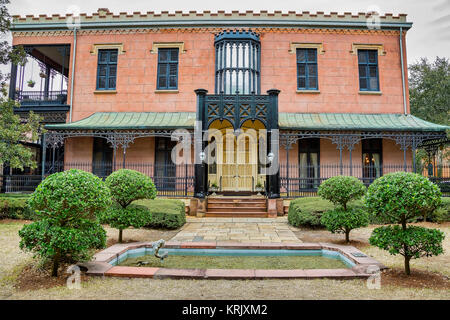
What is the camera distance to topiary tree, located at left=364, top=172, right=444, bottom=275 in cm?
469

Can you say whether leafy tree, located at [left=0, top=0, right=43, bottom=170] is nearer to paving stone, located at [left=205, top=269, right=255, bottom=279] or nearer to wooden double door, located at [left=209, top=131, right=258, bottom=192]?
wooden double door, located at [left=209, top=131, right=258, bottom=192]

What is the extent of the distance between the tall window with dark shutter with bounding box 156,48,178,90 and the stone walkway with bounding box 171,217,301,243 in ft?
24.7

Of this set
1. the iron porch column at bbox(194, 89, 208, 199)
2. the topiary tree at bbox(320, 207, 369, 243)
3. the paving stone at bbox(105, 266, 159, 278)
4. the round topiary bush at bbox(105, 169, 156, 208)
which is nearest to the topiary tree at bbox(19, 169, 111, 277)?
the paving stone at bbox(105, 266, 159, 278)

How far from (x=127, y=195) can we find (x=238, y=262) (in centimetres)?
292

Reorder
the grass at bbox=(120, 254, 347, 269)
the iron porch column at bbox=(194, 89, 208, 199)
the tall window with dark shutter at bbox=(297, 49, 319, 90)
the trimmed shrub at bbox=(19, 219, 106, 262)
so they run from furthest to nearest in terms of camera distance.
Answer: the tall window with dark shutter at bbox=(297, 49, 319, 90) < the iron porch column at bbox=(194, 89, 208, 199) < the grass at bbox=(120, 254, 347, 269) < the trimmed shrub at bbox=(19, 219, 106, 262)

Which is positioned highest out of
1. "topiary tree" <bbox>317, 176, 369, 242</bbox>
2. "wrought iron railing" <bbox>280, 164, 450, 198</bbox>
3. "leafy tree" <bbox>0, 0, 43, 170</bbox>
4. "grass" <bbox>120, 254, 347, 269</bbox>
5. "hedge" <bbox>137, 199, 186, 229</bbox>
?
"leafy tree" <bbox>0, 0, 43, 170</bbox>

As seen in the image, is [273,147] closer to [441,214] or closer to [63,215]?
[441,214]

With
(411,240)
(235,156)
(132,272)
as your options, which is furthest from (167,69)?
(411,240)

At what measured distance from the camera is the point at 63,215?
15.4 feet

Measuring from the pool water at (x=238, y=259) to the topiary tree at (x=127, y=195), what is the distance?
879 mm

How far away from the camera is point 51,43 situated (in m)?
16.1

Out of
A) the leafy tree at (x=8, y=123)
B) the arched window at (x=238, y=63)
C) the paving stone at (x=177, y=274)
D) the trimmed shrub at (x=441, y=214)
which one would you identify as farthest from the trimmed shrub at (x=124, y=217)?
the trimmed shrub at (x=441, y=214)

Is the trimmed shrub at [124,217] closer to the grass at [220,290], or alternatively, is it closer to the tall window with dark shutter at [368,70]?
the grass at [220,290]
